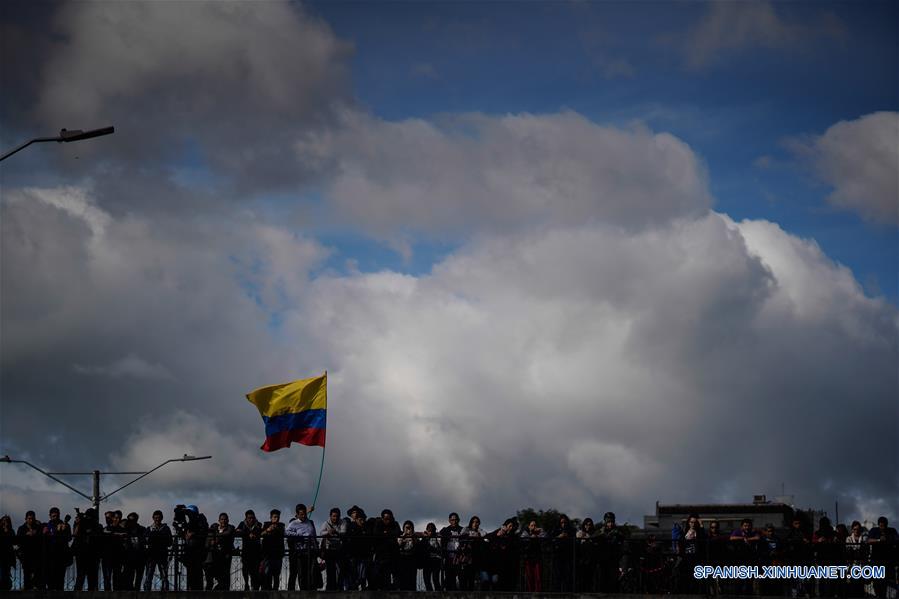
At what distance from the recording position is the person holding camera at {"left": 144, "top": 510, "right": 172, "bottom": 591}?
92.8 ft

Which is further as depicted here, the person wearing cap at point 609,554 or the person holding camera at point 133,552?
the person holding camera at point 133,552

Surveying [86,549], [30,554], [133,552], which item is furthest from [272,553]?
[30,554]

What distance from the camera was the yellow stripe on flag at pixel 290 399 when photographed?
3222 centimetres

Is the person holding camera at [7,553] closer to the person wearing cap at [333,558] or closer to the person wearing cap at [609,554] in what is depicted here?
the person wearing cap at [333,558]

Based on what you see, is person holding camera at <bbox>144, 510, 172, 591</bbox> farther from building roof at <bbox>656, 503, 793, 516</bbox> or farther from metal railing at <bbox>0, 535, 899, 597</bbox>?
building roof at <bbox>656, 503, 793, 516</bbox>

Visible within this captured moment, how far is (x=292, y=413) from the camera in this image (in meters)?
32.2

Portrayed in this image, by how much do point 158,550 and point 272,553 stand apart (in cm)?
257

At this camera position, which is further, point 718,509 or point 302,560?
point 718,509

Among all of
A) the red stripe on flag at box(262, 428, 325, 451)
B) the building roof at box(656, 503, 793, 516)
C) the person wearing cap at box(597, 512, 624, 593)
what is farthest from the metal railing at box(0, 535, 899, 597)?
the building roof at box(656, 503, 793, 516)

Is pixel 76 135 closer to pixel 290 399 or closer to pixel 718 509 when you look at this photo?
pixel 290 399

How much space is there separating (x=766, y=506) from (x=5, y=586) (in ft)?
304

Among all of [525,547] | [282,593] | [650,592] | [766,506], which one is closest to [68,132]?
[282,593]

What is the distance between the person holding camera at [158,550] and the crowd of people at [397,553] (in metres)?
0.02

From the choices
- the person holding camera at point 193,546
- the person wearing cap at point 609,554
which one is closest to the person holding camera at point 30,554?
the person holding camera at point 193,546
